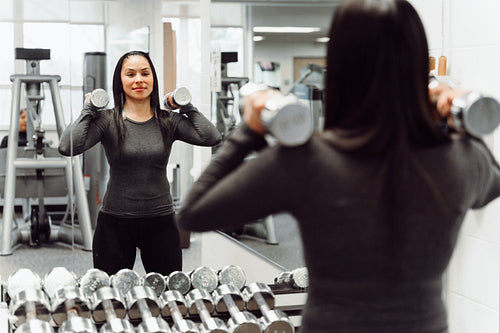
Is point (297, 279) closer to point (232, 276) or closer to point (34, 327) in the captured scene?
point (232, 276)

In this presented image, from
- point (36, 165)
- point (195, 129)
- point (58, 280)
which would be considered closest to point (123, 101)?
point (195, 129)

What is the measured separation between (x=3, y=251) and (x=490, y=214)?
1.82m

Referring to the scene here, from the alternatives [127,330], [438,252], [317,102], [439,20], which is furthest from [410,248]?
[317,102]

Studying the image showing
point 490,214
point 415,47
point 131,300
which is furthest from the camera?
point 490,214

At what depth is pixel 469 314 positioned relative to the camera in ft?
7.39

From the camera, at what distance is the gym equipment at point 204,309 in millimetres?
1851

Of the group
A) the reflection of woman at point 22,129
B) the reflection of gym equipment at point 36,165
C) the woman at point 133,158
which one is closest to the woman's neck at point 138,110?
the woman at point 133,158

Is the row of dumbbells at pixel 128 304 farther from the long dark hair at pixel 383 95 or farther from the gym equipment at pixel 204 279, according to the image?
the long dark hair at pixel 383 95

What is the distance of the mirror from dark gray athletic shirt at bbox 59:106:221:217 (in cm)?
46

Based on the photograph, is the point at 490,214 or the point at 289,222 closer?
the point at 490,214

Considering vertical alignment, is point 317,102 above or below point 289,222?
above

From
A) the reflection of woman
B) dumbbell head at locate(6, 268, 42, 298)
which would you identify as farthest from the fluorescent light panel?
dumbbell head at locate(6, 268, 42, 298)

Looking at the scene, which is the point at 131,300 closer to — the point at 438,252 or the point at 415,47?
the point at 438,252

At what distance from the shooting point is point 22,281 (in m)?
2.13
